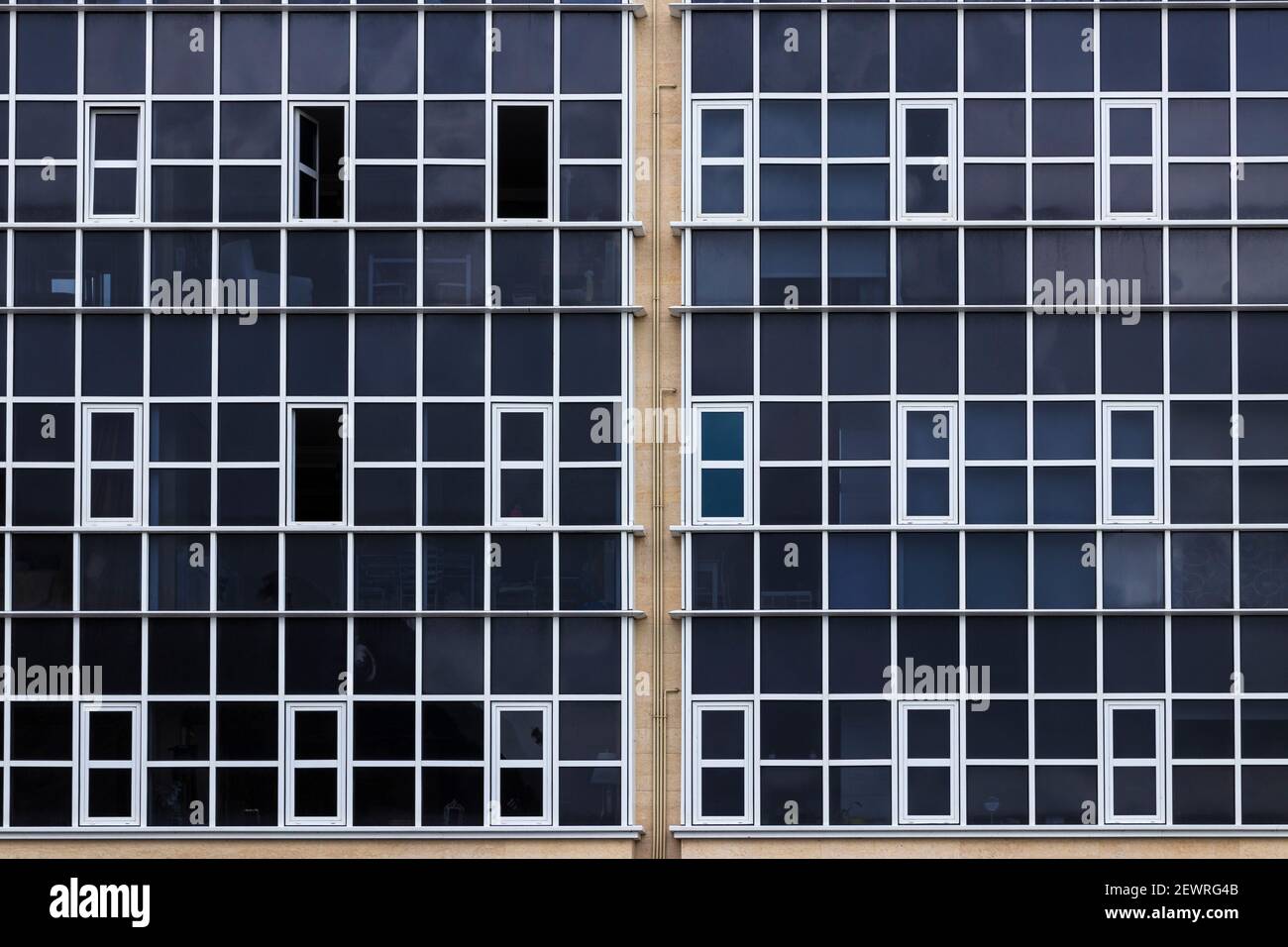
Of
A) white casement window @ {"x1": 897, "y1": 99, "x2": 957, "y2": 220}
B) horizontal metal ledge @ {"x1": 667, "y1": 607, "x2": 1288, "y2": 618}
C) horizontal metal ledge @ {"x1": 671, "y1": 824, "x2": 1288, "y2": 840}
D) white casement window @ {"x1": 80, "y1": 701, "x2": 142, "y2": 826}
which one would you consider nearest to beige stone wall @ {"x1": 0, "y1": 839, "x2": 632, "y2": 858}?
white casement window @ {"x1": 80, "y1": 701, "x2": 142, "y2": 826}

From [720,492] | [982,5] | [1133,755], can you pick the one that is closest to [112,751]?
[720,492]

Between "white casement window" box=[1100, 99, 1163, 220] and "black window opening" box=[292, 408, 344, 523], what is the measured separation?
9.95 m

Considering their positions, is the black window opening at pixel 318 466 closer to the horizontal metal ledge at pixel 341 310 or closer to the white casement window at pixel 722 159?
the horizontal metal ledge at pixel 341 310

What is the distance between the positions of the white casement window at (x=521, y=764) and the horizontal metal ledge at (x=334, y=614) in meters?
1.11

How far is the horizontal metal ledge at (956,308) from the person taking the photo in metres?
14.5

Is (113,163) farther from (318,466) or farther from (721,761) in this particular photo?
(721,761)

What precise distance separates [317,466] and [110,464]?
2.57 metres

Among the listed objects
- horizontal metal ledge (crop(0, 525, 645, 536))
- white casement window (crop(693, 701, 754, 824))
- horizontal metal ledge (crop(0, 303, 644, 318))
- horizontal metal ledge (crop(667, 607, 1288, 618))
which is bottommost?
white casement window (crop(693, 701, 754, 824))

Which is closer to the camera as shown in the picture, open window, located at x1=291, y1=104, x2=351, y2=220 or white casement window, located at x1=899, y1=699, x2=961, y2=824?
white casement window, located at x1=899, y1=699, x2=961, y2=824

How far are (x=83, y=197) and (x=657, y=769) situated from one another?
33.1 feet

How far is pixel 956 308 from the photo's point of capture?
47.7ft

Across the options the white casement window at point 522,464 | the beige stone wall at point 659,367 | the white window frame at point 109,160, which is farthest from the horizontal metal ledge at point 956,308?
the white window frame at point 109,160

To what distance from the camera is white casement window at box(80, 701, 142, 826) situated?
47.5 feet

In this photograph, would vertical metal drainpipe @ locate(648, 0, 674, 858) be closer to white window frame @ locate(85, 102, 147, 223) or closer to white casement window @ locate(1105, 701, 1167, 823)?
white casement window @ locate(1105, 701, 1167, 823)
